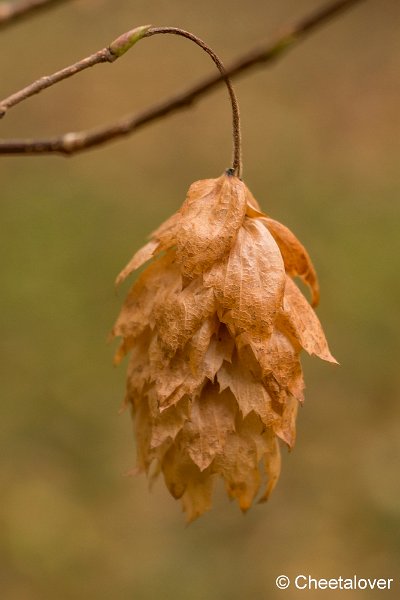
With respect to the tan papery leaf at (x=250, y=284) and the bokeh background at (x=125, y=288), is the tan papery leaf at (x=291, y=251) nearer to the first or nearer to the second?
the tan papery leaf at (x=250, y=284)

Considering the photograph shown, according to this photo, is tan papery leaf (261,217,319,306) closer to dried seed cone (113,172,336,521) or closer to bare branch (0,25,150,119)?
dried seed cone (113,172,336,521)

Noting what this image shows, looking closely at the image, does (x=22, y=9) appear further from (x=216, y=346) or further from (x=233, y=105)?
(x=216, y=346)

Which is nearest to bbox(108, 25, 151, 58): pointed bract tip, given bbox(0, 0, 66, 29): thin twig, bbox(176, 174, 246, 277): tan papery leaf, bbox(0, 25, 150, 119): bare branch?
bbox(0, 25, 150, 119): bare branch

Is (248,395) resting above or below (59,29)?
below

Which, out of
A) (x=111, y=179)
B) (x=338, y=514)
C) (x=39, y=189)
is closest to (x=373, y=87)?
(x=111, y=179)

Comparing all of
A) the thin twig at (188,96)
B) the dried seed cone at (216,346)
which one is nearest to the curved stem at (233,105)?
the dried seed cone at (216,346)

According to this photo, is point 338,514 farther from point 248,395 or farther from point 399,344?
point 248,395
